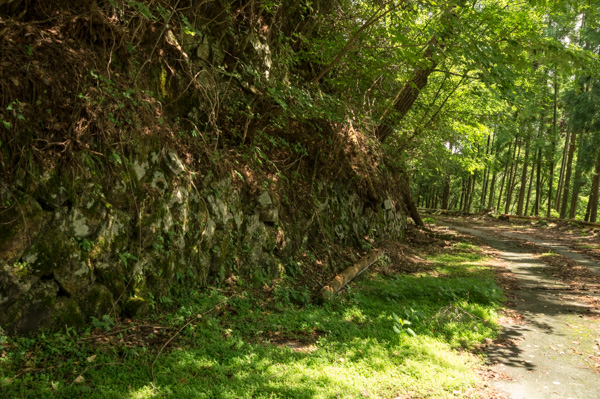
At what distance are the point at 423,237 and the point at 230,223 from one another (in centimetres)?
1093

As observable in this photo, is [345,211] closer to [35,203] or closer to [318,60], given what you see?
[318,60]

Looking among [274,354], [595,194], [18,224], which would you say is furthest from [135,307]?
[595,194]

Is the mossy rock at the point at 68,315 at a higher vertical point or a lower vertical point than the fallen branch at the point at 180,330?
higher

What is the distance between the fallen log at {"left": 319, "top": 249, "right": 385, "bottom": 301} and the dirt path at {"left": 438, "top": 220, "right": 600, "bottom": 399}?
8.83 feet

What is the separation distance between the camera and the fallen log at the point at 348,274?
6801 millimetres

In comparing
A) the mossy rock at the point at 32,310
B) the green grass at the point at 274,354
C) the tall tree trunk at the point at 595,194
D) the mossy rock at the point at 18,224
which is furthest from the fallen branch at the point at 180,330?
the tall tree trunk at the point at 595,194

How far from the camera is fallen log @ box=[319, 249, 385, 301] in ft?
22.3

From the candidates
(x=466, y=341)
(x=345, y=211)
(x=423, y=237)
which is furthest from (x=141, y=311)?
(x=423, y=237)

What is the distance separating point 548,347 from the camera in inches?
221

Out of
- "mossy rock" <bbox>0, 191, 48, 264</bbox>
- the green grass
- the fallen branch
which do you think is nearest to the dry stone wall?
"mossy rock" <bbox>0, 191, 48, 264</bbox>

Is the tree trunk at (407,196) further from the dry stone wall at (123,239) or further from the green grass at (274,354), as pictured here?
the dry stone wall at (123,239)

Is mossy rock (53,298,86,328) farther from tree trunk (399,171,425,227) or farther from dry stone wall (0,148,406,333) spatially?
tree trunk (399,171,425,227)

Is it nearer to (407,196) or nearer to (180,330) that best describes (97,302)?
(180,330)

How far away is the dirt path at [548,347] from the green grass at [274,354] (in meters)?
0.40
